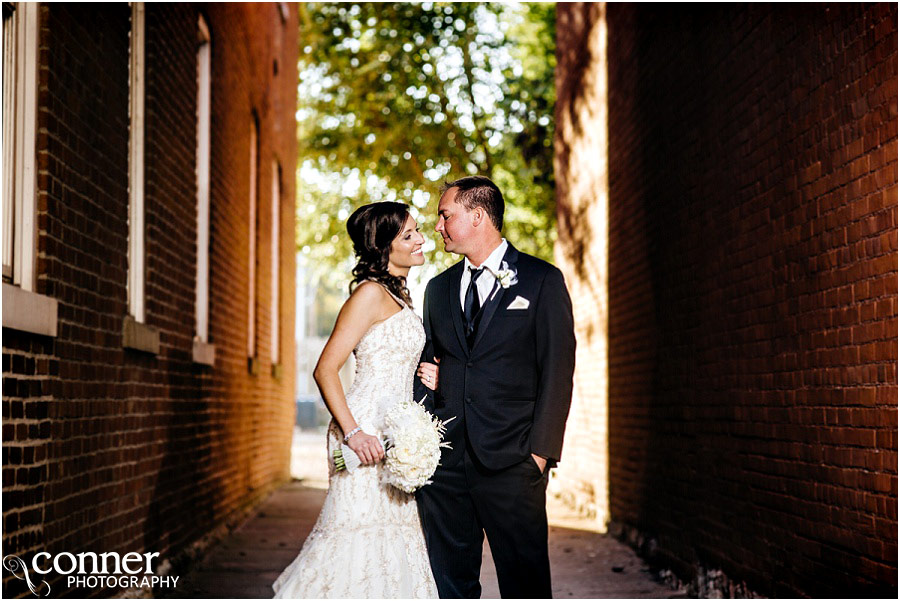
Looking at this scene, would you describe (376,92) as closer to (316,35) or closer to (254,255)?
(316,35)

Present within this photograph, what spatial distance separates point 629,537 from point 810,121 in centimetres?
543

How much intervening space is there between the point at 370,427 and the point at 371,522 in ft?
1.31

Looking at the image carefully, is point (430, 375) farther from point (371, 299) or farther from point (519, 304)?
point (519, 304)

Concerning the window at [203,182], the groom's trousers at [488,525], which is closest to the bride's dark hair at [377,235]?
the groom's trousers at [488,525]

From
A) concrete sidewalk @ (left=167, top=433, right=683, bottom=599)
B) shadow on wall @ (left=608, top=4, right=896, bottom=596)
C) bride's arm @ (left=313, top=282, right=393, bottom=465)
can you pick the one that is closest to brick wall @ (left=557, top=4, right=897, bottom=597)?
shadow on wall @ (left=608, top=4, right=896, bottom=596)

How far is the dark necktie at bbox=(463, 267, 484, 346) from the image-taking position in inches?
191

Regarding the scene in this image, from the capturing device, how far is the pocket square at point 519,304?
4.77 m

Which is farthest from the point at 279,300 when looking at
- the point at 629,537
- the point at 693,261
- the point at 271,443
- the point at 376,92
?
the point at 693,261

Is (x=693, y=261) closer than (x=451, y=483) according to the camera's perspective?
No

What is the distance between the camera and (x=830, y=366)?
5.61m

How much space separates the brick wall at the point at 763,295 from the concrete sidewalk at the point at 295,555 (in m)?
0.34

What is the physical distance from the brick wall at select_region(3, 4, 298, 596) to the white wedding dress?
1269 millimetres

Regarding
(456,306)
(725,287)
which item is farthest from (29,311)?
(725,287)

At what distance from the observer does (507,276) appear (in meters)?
4.80
